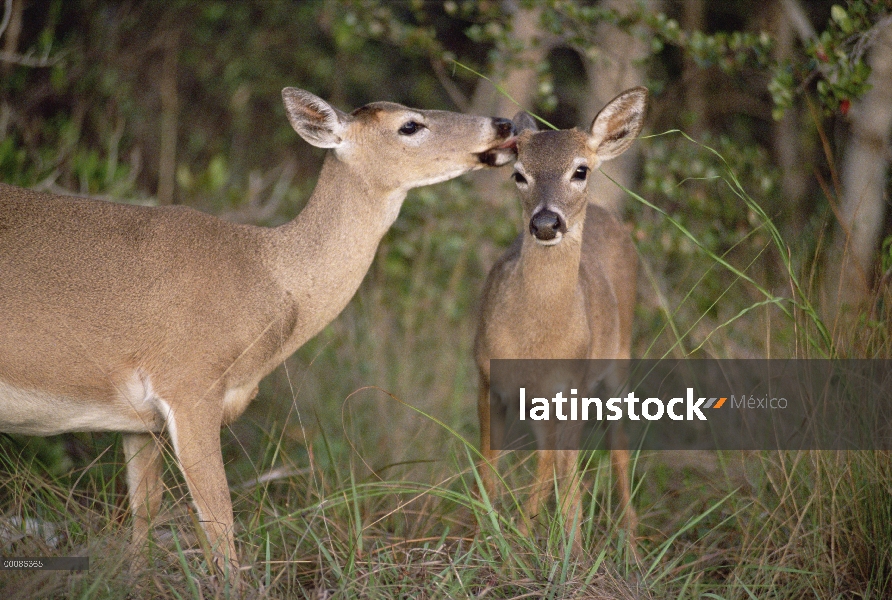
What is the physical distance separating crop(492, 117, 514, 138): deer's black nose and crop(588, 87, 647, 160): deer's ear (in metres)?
0.46

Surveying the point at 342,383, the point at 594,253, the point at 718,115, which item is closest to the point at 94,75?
the point at 342,383

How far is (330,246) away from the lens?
4.59 meters

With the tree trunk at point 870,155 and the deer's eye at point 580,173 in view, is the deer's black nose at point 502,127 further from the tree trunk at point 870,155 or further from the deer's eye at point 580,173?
the tree trunk at point 870,155

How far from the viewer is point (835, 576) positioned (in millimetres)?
4109

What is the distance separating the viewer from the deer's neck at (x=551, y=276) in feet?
16.1

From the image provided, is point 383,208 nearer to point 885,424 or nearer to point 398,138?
point 398,138

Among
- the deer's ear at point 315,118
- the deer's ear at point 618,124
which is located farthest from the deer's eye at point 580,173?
the deer's ear at point 315,118

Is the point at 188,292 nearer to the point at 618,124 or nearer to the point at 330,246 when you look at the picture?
the point at 330,246

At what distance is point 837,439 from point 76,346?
10.7 ft

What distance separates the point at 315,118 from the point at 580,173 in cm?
131

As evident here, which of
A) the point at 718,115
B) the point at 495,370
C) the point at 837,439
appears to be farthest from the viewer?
the point at 718,115

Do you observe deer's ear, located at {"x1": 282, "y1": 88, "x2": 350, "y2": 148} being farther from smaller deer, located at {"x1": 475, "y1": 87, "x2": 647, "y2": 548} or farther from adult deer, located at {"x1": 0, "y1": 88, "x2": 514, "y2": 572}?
smaller deer, located at {"x1": 475, "y1": 87, "x2": 647, "y2": 548}

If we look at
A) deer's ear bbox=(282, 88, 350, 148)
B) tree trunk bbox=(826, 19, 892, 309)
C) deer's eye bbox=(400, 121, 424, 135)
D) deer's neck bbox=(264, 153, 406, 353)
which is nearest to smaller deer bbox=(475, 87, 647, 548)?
deer's eye bbox=(400, 121, 424, 135)

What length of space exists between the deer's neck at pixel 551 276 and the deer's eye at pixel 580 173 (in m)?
0.31
